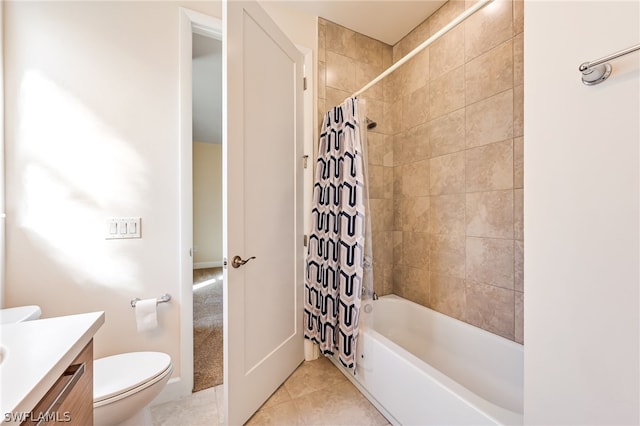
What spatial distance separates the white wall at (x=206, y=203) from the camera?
17.3 feet

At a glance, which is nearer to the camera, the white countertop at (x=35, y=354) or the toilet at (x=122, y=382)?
the white countertop at (x=35, y=354)

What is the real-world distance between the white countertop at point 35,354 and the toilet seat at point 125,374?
0.59 meters

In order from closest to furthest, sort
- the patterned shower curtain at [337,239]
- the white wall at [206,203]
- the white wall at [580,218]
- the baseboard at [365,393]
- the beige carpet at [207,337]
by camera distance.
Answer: the white wall at [580,218]
the baseboard at [365,393]
the patterned shower curtain at [337,239]
the beige carpet at [207,337]
the white wall at [206,203]

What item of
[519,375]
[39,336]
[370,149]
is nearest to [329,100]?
[370,149]

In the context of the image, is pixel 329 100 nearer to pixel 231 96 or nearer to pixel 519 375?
pixel 231 96

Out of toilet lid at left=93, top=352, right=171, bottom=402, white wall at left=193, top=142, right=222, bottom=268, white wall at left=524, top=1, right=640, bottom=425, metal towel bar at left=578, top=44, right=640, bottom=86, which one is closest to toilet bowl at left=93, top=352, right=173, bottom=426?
toilet lid at left=93, top=352, right=171, bottom=402

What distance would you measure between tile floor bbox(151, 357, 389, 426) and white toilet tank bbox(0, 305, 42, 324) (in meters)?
0.81

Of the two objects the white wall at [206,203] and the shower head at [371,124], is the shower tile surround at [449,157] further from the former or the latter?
the white wall at [206,203]

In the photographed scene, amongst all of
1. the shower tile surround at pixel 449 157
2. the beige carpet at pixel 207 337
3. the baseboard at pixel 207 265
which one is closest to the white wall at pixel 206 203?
the baseboard at pixel 207 265

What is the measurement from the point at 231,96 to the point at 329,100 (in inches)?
37.6

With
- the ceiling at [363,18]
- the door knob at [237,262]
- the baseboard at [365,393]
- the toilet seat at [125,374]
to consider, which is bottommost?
the baseboard at [365,393]

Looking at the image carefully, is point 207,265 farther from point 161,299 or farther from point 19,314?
point 19,314

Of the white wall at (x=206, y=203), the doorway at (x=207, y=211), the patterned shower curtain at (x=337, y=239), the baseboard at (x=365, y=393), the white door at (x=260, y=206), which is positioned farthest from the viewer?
the white wall at (x=206, y=203)

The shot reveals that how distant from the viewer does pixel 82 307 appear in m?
1.38
